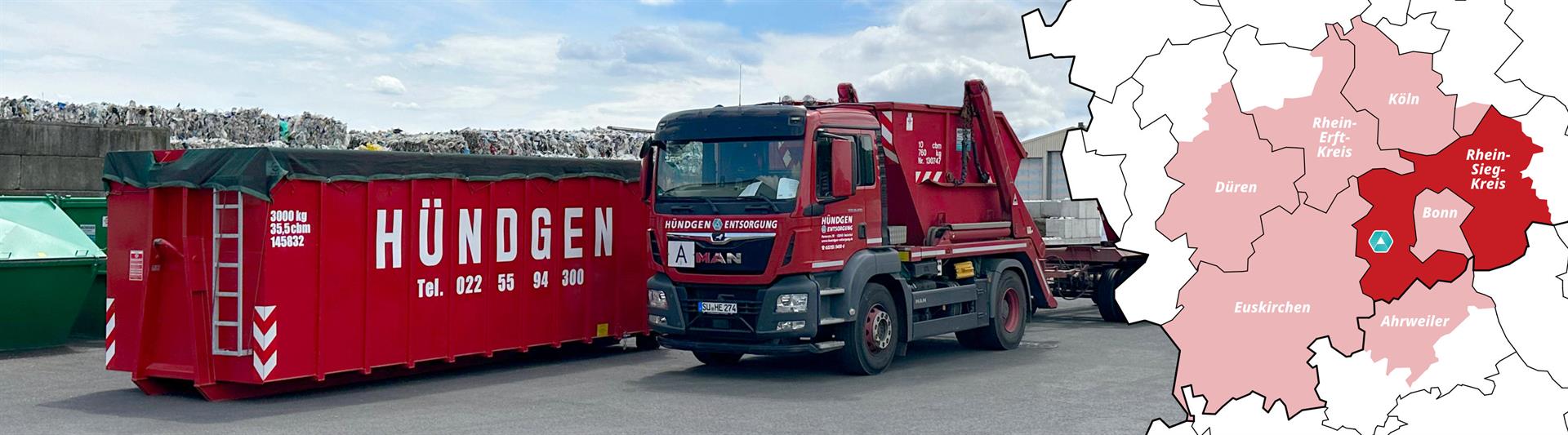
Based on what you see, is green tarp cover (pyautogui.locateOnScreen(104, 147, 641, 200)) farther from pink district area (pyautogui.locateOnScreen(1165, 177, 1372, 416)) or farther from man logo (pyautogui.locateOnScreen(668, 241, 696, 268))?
pink district area (pyautogui.locateOnScreen(1165, 177, 1372, 416))

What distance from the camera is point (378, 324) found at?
12.8 metres

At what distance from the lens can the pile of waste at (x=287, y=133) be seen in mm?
22109

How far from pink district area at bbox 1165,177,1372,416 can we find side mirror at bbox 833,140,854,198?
6233 millimetres

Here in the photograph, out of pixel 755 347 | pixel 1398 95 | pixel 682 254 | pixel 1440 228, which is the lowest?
pixel 755 347

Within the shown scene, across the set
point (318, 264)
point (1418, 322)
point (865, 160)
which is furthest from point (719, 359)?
point (1418, 322)

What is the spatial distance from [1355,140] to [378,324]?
8.84 meters

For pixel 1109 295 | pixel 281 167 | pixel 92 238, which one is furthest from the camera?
pixel 1109 295

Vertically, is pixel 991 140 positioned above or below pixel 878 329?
above

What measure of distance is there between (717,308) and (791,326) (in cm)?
79

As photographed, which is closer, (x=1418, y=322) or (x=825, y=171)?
(x=1418, y=322)

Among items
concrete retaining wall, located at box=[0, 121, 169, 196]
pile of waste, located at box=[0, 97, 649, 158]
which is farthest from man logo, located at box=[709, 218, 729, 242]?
concrete retaining wall, located at box=[0, 121, 169, 196]

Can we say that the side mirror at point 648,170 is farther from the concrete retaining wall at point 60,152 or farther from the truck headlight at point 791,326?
the concrete retaining wall at point 60,152

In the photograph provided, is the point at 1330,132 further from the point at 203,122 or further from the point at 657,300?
the point at 203,122

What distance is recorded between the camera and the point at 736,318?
13156 mm
